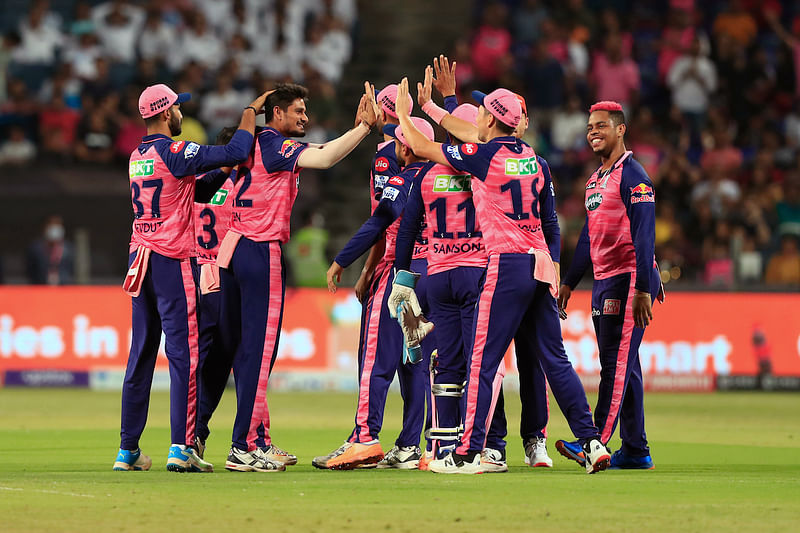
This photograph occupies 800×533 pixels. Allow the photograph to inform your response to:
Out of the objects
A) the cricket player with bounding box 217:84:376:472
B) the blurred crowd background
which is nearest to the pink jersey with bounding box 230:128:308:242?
the cricket player with bounding box 217:84:376:472

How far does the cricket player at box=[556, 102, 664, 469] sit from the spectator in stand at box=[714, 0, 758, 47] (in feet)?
48.7

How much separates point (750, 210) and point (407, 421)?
11837 mm

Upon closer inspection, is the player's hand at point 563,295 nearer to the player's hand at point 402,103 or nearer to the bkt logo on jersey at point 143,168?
the player's hand at point 402,103

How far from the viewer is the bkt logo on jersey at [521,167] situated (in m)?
9.52

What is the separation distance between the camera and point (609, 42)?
23.9 m

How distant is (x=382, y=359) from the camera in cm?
1039

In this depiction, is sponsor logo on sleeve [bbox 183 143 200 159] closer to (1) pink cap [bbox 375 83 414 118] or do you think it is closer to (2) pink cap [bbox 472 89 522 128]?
(1) pink cap [bbox 375 83 414 118]

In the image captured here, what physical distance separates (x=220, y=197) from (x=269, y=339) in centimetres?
157

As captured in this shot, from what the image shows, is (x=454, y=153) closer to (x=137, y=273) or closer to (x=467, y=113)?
(x=467, y=113)

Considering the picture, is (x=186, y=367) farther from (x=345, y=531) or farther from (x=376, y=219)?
(x=345, y=531)

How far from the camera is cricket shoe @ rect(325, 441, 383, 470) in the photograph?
1015cm

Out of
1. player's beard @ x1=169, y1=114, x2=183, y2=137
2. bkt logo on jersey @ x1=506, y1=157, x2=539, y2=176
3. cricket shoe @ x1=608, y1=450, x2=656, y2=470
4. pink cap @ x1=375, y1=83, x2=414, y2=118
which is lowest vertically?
cricket shoe @ x1=608, y1=450, x2=656, y2=470

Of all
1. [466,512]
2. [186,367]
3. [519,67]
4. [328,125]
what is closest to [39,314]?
[328,125]

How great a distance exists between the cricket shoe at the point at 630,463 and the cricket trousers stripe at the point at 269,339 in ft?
8.55
